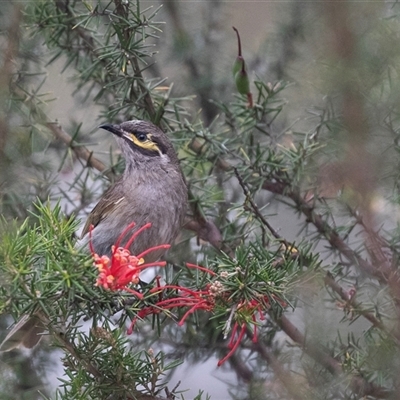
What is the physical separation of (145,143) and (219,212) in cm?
62

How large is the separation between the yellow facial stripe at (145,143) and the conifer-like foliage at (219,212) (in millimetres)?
141

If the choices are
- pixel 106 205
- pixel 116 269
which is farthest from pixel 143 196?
pixel 116 269

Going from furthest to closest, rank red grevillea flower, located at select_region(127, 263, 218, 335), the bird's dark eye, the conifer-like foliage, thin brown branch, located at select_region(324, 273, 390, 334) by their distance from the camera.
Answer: the bird's dark eye
thin brown branch, located at select_region(324, 273, 390, 334)
red grevillea flower, located at select_region(127, 263, 218, 335)
the conifer-like foliage

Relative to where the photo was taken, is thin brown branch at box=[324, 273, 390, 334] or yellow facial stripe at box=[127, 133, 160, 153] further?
yellow facial stripe at box=[127, 133, 160, 153]

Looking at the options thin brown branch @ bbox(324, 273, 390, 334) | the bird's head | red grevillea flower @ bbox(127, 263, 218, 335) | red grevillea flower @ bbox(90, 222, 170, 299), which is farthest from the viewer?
the bird's head

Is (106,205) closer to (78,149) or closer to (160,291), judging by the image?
(78,149)

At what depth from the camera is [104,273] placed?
1.88m

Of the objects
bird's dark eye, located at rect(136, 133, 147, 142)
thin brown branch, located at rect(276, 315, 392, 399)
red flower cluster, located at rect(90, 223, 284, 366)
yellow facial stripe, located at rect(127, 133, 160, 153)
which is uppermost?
yellow facial stripe, located at rect(127, 133, 160, 153)

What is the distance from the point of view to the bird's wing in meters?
3.42

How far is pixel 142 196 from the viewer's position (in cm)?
379

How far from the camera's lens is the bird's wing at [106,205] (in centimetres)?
342

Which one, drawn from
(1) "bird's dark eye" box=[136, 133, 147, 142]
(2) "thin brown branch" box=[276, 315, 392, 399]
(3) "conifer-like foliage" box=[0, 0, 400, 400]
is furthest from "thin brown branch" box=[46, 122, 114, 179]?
(2) "thin brown branch" box=[276, 315, 392, 399]

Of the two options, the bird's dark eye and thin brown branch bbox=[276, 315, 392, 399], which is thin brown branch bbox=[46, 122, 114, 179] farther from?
thin brown branch bbox=[276, 315, 392, 399]

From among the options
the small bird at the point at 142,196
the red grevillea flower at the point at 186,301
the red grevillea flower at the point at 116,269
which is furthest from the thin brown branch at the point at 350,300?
the small bird at the point at 142,196
